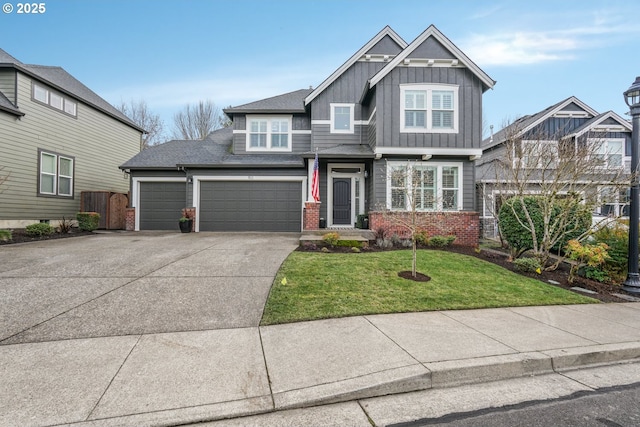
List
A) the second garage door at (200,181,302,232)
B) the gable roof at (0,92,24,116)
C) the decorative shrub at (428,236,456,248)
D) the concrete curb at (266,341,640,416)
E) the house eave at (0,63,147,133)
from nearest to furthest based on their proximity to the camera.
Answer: the concrete curb at (266,341,640,416)
the decorative shrub at (428,236,456,248)
the gable roof at (0,92,24,116)
the house eave at (0,63,147,133)
the second garage door at (200,181,302,232)

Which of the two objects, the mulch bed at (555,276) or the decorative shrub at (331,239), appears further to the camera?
the decorative shrub at (331,239)

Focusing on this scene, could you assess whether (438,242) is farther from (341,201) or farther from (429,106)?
(429,106)

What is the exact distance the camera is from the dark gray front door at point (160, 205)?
14477 millimetres

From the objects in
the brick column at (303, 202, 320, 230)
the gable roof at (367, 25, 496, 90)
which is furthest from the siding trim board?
the brick column at (303, 202, 320, 230)

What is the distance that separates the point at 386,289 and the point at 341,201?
26.2 feet

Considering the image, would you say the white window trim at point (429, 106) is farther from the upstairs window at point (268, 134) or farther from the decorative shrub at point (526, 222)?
the upstairs window at point (268, 134)

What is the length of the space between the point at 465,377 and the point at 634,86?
291 inches

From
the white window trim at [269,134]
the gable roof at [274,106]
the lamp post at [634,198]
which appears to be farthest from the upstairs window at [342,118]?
the lamp post at [634,198]

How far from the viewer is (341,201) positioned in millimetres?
13266

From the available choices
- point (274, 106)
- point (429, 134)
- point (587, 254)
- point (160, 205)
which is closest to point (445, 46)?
point (429, 134)

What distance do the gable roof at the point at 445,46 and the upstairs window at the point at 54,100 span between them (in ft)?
45.6

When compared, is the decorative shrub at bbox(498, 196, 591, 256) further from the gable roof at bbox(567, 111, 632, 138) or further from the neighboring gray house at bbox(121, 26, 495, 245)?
the gable roof at bbox(567, 111, 632, 138)

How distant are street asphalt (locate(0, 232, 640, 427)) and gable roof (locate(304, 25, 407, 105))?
32.8ft

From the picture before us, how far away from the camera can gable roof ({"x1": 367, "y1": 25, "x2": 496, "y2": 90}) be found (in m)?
11.0
